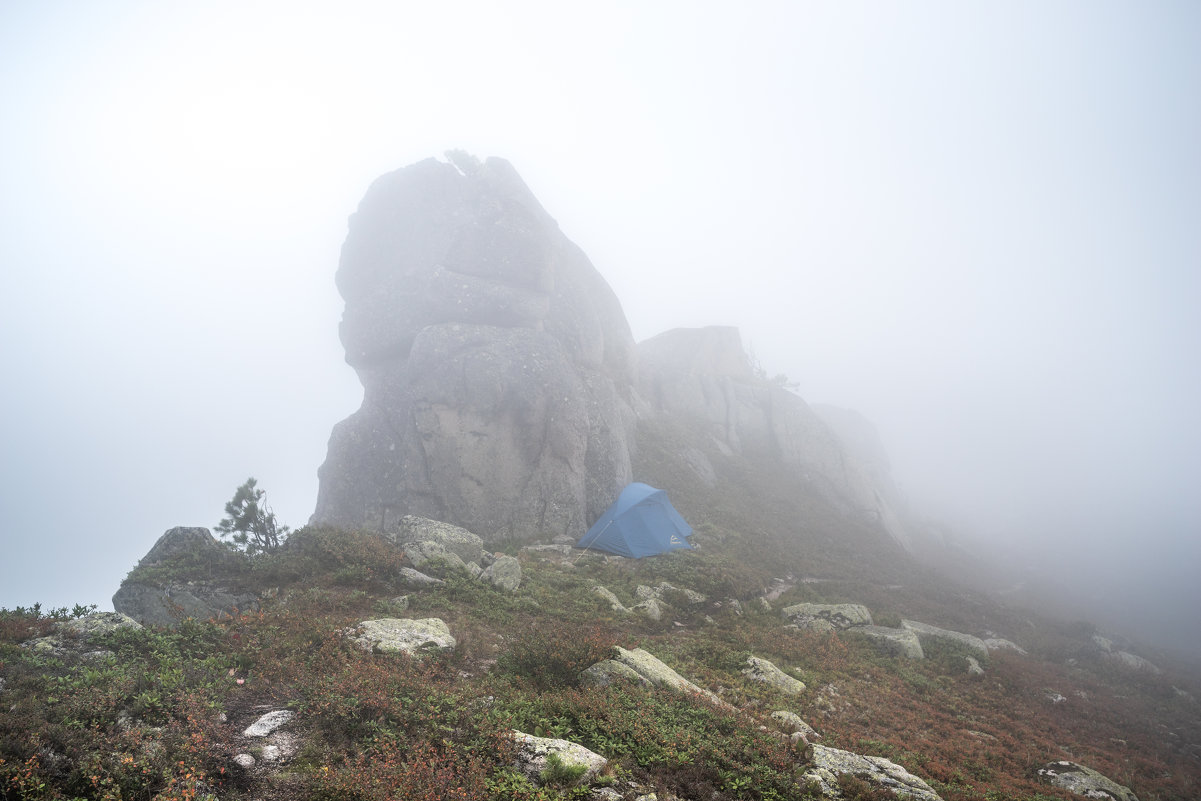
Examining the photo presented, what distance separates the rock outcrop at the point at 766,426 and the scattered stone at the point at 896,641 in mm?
21759

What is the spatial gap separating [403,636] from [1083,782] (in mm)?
15406

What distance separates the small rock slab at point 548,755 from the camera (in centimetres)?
674

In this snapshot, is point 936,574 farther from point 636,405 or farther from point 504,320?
point 504,320

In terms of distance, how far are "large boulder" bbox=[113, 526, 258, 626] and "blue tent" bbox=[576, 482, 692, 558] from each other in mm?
15981

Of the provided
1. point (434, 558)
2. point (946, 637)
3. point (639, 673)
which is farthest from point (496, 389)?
point (946, 637)

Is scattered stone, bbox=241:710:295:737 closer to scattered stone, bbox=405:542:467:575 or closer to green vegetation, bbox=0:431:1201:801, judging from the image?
green vegetation, bbox=0:431:1201:801

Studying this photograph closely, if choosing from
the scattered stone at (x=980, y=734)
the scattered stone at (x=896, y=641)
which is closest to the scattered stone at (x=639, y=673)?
the scattered stone at (x=980, y=734)

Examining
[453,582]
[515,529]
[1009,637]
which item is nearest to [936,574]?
[1009,637]

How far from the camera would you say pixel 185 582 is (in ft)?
51.2

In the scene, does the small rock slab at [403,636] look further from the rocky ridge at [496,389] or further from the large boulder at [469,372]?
the rocky ridge at [496,389]

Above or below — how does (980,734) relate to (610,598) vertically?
below

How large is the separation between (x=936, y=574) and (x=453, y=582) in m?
34.8

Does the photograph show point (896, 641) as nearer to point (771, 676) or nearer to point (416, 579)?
point (771, 676)

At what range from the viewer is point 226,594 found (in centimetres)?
1530
